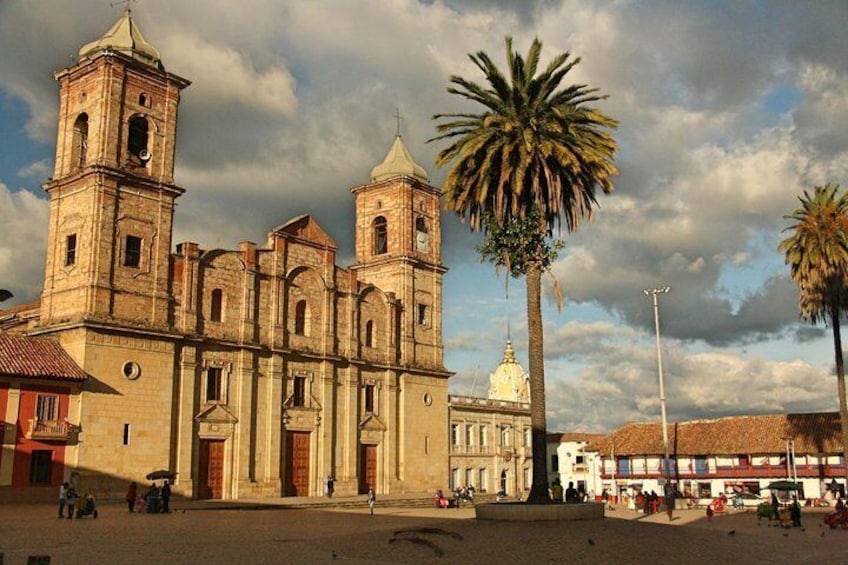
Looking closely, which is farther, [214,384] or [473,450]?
[473,450]

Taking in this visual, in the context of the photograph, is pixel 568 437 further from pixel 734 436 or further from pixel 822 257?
pixel 822 257

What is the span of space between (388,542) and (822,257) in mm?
30737

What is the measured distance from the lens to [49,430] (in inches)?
1486

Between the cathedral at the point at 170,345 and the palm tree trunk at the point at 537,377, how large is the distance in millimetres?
20034

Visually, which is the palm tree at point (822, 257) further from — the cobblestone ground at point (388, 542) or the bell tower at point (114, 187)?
the bell tower at point (114, 187)

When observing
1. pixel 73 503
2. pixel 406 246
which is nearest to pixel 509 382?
pixel 406 246

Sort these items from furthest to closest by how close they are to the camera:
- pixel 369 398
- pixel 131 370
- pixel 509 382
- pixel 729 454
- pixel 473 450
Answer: pixel 509 382 → pixel 473 450 → pixel 729 454 → pixel 369 398 → pixel 131 370

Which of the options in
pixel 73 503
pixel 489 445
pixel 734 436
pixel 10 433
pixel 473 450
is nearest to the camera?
pixel 73 503

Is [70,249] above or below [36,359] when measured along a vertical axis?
above

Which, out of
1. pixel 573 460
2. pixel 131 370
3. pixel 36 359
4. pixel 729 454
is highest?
pixel 36 359

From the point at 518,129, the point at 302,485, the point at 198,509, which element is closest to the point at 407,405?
the point at 302,485

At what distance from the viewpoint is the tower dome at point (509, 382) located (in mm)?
99500

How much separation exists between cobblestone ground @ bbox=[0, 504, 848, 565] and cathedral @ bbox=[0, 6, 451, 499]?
337 inches

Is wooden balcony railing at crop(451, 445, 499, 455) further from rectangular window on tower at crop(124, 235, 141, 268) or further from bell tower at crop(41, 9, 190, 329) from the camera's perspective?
rectangular window on tower at crop(124, 235, 141, 268)
